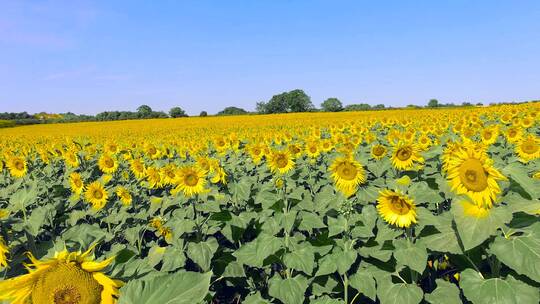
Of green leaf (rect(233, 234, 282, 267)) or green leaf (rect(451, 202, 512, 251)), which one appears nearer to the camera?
green leaf (rect(451, 202, 512, 251))

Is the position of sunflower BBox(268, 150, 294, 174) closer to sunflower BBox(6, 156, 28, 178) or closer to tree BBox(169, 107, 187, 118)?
sunflower BBox(6, 156, 28, 178)

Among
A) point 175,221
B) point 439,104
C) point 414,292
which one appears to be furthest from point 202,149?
point 439,104

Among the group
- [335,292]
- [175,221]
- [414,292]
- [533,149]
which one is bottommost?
[335,292]

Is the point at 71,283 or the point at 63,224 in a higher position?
the point at 71,283

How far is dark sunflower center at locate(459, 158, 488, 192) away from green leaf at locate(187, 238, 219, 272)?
269cm

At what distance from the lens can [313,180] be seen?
6.61 m

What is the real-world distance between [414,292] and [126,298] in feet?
9.52

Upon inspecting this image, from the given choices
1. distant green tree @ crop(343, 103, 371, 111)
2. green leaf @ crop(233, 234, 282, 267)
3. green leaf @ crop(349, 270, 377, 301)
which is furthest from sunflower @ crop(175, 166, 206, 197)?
distant green tree @ crop(343, 103, 371, 111)

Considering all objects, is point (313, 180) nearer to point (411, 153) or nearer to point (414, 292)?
point (411, 153)

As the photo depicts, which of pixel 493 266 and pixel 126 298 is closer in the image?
pixel 126 298

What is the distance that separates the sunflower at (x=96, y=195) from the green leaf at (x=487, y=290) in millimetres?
5234

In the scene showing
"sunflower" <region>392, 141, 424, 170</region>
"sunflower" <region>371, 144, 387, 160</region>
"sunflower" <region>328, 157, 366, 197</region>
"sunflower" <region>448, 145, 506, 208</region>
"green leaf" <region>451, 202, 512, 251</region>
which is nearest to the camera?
"green leaf" <region>451, 202, 512, 251</region>

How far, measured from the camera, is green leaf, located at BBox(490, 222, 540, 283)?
102 inches

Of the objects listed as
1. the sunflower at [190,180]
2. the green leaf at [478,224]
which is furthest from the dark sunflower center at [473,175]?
the sunflower at [190,180]
